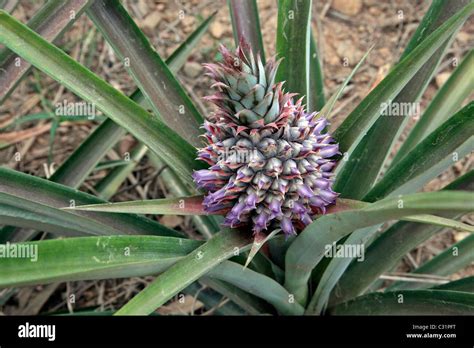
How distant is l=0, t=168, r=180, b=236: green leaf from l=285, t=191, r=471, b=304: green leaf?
1.22 ft

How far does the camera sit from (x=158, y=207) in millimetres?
1046

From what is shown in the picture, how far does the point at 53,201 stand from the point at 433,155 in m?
0.78

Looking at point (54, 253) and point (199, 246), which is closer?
point (54, 253)

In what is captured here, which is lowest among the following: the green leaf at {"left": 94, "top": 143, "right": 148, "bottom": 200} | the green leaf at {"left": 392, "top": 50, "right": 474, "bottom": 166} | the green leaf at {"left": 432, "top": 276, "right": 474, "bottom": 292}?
the green leaf at {"left": 432, "top": 276, "right": 474, "bottom": 292}

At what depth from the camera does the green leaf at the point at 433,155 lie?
100 cm

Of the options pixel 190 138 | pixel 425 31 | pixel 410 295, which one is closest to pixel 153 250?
pixel 190 138

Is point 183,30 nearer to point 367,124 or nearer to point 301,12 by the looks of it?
point 301,12

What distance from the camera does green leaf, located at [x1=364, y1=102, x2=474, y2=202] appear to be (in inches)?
39.4

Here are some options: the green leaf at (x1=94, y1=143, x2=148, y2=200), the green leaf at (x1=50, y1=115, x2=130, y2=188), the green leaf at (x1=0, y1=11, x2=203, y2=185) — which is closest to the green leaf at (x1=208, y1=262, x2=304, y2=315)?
the green leaf at (x1=0, y1=11, x2=203, y2=185)

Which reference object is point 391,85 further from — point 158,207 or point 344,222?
point 158,207

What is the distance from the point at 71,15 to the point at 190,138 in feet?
1.20

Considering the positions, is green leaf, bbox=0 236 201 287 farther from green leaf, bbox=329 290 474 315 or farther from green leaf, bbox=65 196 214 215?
green leaf, bbox=329 290 474 315

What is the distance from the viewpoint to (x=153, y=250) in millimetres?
1062

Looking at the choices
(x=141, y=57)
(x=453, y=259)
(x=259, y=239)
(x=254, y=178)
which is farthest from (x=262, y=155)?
(x=453, y=259)
